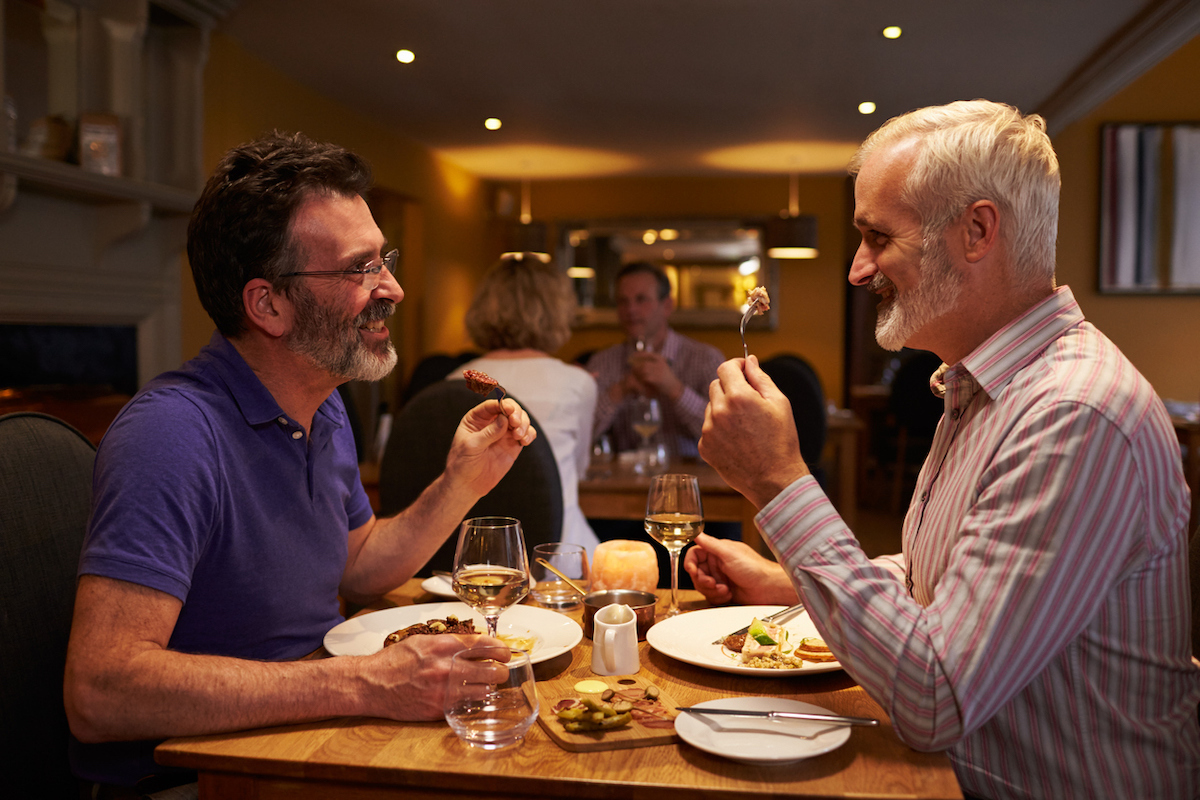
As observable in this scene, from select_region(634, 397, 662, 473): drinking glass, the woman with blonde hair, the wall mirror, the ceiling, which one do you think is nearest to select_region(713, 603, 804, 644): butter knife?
Result: the woman with blonde hair

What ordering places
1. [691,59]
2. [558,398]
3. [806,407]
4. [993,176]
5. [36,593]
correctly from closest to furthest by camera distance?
[993,176]
[36,593]
[558,398]
[806,407]
[691,59]

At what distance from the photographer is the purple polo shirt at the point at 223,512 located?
1042 mm

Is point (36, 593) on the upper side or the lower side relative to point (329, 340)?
lower

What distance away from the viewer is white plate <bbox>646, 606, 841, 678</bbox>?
3.53ft

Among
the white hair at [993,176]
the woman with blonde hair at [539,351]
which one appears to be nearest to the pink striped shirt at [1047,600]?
the white hair at [993,176]

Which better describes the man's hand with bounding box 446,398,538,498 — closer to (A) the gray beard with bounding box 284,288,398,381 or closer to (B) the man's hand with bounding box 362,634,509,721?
(A) the gray beard with bounding box 284,288,398,381

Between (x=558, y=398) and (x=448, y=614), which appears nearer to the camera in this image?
(x=448, y=614)

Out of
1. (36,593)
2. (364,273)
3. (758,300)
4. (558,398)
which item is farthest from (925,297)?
(558,398)

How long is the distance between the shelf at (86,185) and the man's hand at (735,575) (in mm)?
2787

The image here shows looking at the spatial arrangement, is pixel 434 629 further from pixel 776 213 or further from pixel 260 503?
pixel 776 213

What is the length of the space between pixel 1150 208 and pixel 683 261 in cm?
376

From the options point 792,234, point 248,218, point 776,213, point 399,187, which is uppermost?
point 776,213

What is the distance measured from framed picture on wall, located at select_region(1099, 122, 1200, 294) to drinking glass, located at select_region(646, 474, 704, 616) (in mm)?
6632

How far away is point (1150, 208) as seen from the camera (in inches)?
260
